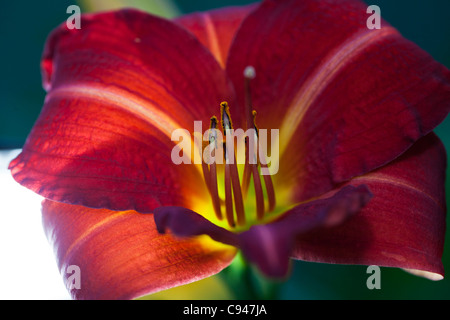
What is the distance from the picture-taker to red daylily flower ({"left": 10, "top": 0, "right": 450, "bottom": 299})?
382mm

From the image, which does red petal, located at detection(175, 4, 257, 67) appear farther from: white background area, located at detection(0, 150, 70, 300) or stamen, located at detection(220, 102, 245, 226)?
white background area, located at detection(0, 150, 70, 300)

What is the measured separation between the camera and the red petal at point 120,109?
16.9 inches

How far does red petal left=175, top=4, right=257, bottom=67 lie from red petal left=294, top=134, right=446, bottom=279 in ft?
0.86

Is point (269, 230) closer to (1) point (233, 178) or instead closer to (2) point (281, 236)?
(2) point (281, 236)

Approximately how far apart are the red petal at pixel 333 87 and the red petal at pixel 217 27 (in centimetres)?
7

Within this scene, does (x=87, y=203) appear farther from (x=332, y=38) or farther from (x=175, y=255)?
(x=332, y=38)

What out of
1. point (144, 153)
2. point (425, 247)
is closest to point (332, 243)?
point (425, 247)

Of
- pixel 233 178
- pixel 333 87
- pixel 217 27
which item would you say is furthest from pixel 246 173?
pixel 217 27

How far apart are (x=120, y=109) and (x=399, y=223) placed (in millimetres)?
309

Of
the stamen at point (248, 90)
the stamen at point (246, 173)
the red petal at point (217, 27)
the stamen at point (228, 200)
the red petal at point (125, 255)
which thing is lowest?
the red petal at point (125, 255)

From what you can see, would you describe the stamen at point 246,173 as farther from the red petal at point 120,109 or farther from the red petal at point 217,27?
the red petal at point 217,27

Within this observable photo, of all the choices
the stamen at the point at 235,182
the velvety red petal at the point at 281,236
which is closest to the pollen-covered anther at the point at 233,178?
the stamen at the point at 235,182
